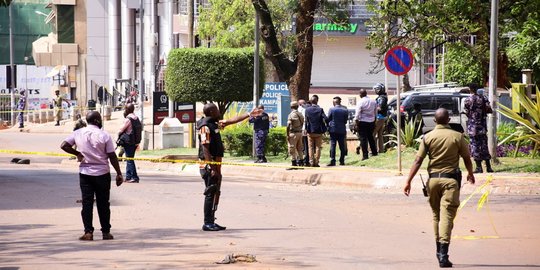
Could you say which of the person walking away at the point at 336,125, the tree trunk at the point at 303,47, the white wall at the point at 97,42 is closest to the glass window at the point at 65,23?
the white wall at the point at 97,42

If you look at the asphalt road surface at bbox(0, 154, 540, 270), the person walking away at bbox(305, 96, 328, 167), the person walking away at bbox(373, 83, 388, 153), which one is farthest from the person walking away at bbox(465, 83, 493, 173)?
the person walking away at bbox(373, 83, 388, 153)

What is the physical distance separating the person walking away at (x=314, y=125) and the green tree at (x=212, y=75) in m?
8.72

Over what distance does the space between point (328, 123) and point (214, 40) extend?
88.2 feet

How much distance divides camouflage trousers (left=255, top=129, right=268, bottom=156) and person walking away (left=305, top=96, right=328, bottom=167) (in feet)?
6.76

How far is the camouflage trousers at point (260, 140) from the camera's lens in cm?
2806

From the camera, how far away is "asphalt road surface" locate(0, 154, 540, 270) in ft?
39.6

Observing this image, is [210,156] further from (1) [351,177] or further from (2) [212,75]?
(2) [212,75]

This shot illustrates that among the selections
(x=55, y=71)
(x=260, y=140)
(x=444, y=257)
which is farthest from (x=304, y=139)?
(x=55, y=71)

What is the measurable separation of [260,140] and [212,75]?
7021mm

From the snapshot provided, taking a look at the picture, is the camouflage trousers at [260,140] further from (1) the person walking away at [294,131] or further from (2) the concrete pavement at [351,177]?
(1) the person walking away at [294,131]

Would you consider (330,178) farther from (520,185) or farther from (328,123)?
(520,185)

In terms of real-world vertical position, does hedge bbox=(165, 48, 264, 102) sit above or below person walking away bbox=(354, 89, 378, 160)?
above

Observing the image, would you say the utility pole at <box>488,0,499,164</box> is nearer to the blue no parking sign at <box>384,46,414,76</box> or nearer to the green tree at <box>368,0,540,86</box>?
the blue no parking sign at <box>384,46,414,76</box>

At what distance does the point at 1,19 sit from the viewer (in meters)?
100
